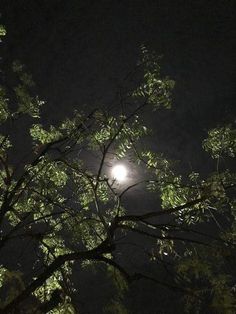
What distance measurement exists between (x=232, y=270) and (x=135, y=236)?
27.6ft

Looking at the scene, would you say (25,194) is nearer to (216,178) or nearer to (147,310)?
(216,178)

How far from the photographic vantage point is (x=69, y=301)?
23.3 ft

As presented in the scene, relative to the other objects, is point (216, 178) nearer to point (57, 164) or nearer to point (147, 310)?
point (57, 164)

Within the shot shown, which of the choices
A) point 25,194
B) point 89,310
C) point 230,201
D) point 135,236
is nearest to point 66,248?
point 25,194

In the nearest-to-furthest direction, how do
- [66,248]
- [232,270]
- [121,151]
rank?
[121,151] → [66,248] → [232,270]

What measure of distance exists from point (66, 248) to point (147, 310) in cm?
2440

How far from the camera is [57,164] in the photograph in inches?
404

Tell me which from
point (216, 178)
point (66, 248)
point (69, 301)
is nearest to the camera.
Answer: point (216, 178)

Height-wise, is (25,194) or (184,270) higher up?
(25,194)

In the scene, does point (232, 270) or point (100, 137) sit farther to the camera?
point (232, 270)

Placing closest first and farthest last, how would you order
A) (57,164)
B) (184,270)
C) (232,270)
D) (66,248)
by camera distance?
(184,270), (66,248), (57,164), (232,270)

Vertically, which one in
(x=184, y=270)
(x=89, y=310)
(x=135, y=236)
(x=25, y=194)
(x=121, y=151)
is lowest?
(x=184, y=270)

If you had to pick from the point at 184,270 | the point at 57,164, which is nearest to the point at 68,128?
the point at 57,164

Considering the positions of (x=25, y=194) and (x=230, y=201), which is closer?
(x=230, y=201)
